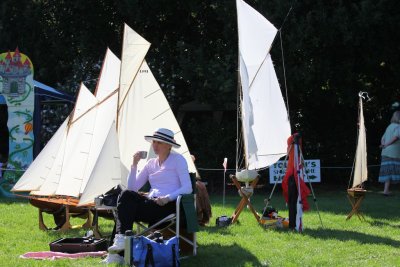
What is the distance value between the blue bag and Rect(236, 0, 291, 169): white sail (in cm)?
336

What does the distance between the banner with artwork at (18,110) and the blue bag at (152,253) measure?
8590 millimetres

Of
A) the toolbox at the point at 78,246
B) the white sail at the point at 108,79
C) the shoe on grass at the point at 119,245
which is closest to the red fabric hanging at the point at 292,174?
the white sail at the point at 108,79

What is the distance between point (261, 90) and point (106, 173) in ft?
10.2

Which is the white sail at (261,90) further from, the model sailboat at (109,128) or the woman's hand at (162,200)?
the woman's hand at (162,200)

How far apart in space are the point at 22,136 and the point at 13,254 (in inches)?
291

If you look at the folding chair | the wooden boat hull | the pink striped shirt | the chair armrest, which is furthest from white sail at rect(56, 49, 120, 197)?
the wooden boat hull

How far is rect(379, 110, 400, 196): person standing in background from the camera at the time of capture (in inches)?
516

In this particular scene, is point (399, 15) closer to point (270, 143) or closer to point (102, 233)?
point (270, 143)

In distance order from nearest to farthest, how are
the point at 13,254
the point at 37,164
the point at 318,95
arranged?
1. the point at 13,254
2. the point at 37,164
3. the point at 318,95

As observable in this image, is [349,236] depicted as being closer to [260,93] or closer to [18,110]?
[260,93]

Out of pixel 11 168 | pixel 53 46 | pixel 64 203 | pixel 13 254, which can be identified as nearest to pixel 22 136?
pixel 11 168

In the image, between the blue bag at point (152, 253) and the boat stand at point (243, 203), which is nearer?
the blue bag at point (152, 253)

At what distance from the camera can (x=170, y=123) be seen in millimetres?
8625

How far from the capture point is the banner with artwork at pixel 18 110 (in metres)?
13.8
